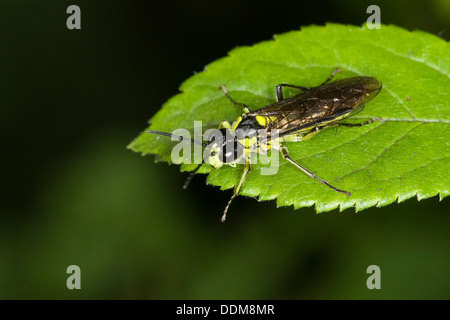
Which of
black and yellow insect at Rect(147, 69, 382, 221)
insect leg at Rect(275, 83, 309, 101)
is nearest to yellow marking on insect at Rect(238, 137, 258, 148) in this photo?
black and yellow insect at Rect(147, 69, 382, 221)

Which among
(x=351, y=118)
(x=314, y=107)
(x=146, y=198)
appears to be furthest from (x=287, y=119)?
(x=146, y=198)

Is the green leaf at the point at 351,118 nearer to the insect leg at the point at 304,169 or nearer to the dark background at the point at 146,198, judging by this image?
the insect leg at the point at 304,169

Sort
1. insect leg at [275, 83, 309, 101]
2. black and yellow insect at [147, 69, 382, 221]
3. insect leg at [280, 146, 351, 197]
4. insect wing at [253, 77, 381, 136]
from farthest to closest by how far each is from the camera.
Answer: insect leg at [275, 83, 309, 101], insect wing at [253, 77, 381, 136], black and yellow insect at [147, 69, 382, 221], insect leg at [280, 146, 351, 197]

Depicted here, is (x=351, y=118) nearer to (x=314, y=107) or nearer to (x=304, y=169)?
(x=314, y=107)

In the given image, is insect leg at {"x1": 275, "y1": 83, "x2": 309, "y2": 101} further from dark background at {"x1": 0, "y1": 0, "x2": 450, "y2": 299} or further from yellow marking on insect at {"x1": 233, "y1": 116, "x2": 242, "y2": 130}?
dark background at {"x1": 0, "y1": 0, "x2": 450, "y2": 299}
